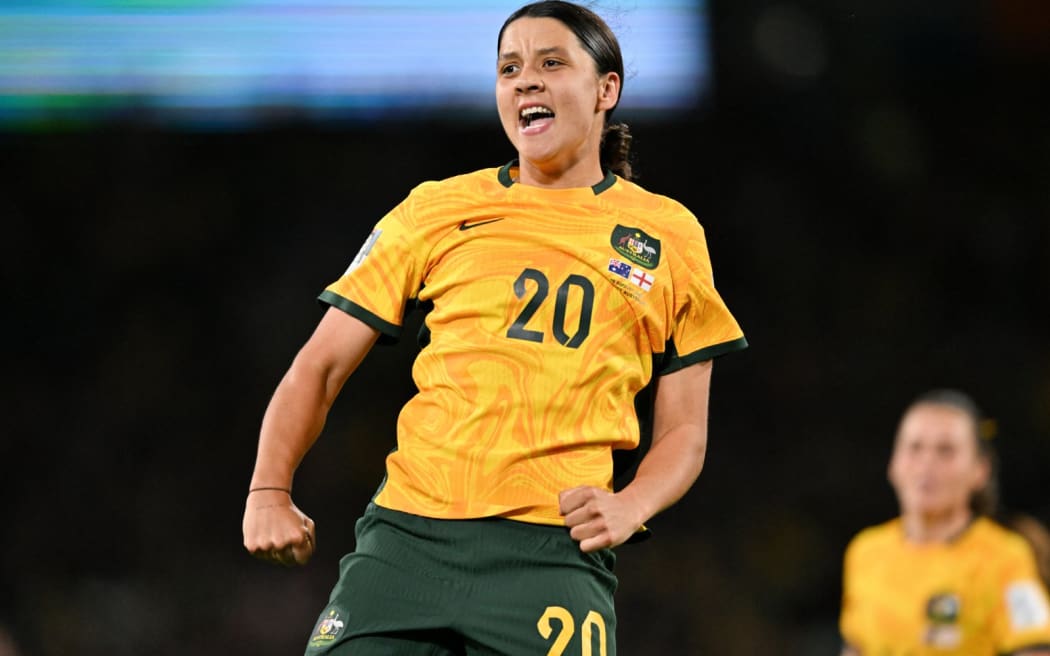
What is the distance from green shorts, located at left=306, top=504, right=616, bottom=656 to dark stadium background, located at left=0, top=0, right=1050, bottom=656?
487 centimetres

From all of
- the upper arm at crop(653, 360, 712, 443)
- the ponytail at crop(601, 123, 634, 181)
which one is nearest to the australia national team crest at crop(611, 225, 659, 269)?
the upper arm at crop(653, 360, 712, 443)

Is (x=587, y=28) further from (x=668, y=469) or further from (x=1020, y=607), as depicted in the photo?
(x=1020, y=607)

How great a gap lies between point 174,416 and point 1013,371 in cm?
498

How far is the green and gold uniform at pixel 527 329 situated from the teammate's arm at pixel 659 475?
0.04m

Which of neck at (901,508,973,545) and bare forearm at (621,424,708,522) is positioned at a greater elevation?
bare forearm at (621,424,708,522)

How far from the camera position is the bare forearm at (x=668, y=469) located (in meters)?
2.38

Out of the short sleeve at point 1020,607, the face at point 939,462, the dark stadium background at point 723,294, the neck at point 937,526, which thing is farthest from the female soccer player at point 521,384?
the dark stadium background at point 723,294

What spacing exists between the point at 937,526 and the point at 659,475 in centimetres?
298

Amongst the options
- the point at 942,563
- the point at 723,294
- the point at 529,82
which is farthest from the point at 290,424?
the point at 723,294

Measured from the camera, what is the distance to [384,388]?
7941 mm

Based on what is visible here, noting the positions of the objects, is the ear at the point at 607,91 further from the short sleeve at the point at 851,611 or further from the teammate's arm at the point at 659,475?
the short sleeve at the point at 851,611

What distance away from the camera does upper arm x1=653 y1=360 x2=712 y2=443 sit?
252 cm

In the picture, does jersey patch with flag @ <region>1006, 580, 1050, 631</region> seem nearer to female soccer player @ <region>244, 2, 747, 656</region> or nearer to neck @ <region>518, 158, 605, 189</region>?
female soccer player @ <region>244, 2, 747, 656</region>

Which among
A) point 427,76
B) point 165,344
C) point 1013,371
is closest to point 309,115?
point 427,76
